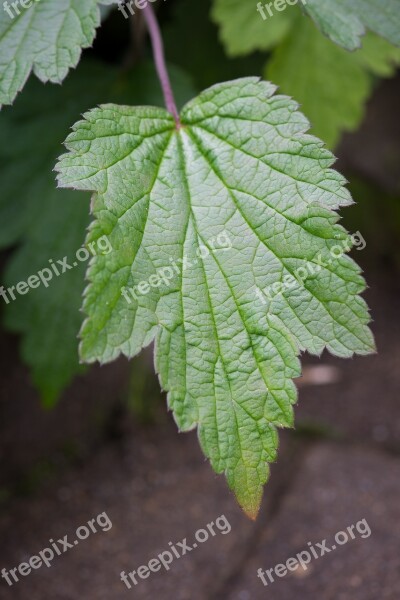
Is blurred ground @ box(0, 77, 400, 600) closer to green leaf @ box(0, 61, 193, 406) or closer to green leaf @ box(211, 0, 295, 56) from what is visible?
green leaf @ box(0, 61, 193, 406)

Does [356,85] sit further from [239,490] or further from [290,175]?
[239,490]

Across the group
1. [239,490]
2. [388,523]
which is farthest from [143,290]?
[388,523]

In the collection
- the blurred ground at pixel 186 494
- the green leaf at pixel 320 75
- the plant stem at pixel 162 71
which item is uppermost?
the plant stem at pixel 162 71

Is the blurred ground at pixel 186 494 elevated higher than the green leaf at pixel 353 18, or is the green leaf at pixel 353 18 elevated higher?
the green leaf at pixel 353 18

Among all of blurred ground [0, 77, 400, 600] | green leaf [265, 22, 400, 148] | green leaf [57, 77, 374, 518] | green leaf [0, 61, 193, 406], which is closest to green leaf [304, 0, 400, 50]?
green leaf [57, 77, 374, 518]

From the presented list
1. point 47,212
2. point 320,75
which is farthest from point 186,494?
point 320,75

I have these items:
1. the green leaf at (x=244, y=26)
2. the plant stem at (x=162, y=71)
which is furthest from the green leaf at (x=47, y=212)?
the plant stem at (x=162, y=71)

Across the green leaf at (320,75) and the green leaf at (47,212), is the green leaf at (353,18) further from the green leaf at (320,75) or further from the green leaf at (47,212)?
the green leaf at (47,212)

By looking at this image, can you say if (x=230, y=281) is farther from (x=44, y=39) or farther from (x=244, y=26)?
(x=244, y=26)
